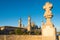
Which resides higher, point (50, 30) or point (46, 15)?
point (46, 15)

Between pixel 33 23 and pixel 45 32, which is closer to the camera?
pixel 45 32

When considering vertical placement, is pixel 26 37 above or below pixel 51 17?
below

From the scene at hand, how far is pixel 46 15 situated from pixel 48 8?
63 cm

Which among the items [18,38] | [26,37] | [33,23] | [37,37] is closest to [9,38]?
[18,38]

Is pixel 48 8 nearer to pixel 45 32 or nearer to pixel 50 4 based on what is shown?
pixel 50 4

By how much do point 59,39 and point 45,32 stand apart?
4.31 feet

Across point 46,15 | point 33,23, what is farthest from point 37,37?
point 33,23

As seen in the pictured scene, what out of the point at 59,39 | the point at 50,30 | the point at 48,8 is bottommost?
the point at 59,39

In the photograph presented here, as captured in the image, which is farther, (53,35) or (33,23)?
(33,23)

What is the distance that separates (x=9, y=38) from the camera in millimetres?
9547

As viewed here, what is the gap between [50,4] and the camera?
977cm

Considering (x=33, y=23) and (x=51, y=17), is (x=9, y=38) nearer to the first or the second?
(x=51, y=17)

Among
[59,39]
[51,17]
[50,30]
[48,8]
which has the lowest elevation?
[59,39]

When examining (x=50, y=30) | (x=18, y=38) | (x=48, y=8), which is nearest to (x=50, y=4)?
(x=48, y=8)
